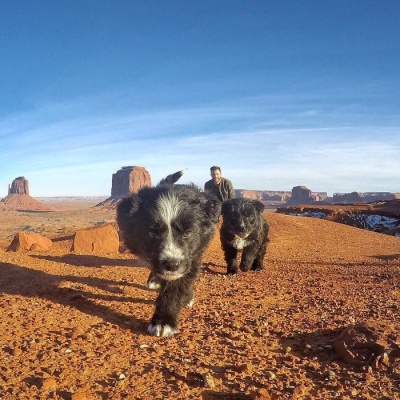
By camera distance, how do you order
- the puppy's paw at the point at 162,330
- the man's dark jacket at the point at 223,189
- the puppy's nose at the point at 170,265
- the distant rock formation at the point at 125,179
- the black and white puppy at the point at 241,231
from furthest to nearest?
1. the distant rock formation at the point at 125,179
2. the man's dark jacket at the point at 223,189
3. the black and white puppy at the point at 241,231
4. the puppy's paw at the point at 162,330
5. the puppy's nose at the point at 170,265

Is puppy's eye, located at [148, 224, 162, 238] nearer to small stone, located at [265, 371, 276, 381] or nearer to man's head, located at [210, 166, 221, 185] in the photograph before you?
small stone, located at [265, 371, 276, 381]

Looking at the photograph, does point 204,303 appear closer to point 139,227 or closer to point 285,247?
point 139,227

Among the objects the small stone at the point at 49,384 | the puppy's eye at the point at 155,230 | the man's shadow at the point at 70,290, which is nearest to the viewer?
the small stone at the point at 49,384

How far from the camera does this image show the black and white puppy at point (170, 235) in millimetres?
4336

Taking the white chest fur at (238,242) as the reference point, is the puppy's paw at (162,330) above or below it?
below

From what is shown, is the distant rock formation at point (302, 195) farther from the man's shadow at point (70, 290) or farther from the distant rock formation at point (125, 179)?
the man's shadow at point (70, 290)

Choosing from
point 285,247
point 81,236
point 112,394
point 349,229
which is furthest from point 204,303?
point 349,229

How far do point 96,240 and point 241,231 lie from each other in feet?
24.0

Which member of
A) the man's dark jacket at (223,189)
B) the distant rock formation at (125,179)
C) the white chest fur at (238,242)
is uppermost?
the distant rock formation at (125,179)

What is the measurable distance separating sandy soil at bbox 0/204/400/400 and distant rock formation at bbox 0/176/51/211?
136 m

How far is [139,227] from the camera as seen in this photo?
4.86m

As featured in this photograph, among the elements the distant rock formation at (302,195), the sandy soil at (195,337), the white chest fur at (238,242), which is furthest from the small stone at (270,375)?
the distant rock formation at (302,195)

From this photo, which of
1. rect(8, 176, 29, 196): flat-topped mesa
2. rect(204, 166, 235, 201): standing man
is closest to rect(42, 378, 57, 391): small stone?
rect(204, 166, 235, 201): standing man

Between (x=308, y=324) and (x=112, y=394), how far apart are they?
8.63 ft
